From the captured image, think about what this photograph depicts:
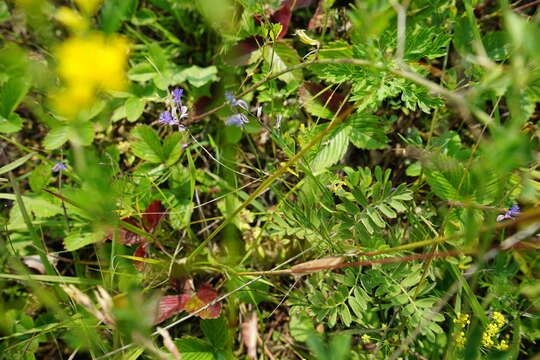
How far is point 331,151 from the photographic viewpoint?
157cm

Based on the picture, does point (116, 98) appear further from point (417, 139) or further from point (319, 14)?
point (417, 139)

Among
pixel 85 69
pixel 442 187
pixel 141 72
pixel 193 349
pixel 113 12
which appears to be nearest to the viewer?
pixel 85 69

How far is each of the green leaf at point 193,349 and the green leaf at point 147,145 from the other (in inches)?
29.1

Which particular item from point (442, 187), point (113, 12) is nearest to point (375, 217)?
point (442, 187)

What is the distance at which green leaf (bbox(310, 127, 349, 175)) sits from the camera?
1.54 metres

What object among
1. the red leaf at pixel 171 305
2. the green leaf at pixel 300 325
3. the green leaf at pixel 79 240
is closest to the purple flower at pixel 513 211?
the green leaf at pixel 300 325

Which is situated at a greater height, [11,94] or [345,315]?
[11,94]

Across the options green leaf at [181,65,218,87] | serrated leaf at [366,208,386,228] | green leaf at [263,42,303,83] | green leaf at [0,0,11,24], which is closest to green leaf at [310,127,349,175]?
serrated leaf at [366,208,386,228]

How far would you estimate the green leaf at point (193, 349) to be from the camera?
60.2 inches

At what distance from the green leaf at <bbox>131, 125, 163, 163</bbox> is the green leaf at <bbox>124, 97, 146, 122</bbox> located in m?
0.12

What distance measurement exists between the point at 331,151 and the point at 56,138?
1.18 metres

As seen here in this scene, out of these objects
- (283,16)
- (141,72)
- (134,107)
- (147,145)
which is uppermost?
(283,16)

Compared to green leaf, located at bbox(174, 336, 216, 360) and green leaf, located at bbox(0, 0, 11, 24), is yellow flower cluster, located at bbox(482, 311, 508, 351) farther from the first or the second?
green leaf, located at bbox(0, 0, 11, 24)

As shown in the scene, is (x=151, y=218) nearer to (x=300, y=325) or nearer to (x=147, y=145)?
(x=147, y=145)
